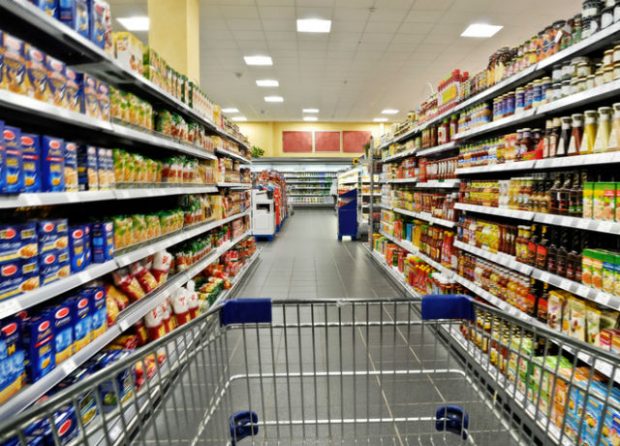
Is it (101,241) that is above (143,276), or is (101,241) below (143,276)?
above

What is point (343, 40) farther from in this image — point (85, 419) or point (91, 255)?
point (85, 419)

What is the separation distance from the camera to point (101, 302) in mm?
2082

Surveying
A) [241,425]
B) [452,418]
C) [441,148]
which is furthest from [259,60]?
[452,418]

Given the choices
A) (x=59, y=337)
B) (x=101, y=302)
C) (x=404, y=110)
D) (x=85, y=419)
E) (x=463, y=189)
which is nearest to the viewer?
(x=59, y=337)

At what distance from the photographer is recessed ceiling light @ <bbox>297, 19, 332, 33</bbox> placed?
741 cm

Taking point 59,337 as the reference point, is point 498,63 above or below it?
above

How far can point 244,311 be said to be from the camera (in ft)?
5.47

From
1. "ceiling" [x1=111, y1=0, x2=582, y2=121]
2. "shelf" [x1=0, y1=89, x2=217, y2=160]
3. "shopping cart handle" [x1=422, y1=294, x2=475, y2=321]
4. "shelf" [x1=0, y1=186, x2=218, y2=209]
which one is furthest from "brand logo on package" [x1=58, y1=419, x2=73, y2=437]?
"ceiling" [x1=111, y1=0, x2=582, y2=121]

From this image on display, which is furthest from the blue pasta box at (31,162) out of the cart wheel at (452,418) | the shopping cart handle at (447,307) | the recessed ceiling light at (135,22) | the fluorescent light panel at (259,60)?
the fluorescent light panel at (259,60)

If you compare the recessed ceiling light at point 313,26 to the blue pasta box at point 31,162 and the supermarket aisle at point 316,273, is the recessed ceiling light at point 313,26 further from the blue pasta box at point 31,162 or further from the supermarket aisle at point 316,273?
the blue pasta box at point 31,162

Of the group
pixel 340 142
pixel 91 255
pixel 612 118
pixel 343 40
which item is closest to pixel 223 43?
pixel 343 40

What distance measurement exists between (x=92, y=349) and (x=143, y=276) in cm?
85

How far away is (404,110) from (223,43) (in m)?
10.1

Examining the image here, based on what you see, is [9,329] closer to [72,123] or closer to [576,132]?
[72,123]
